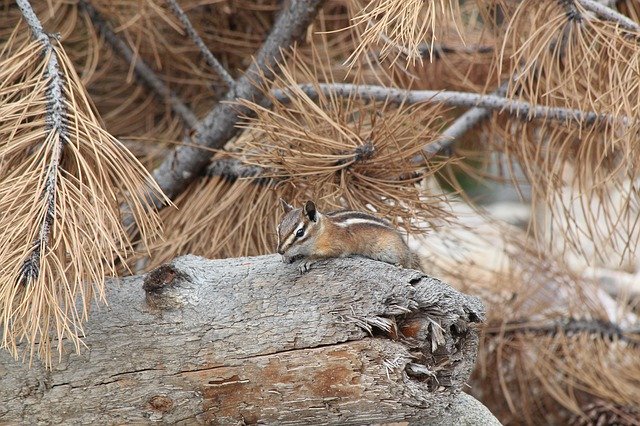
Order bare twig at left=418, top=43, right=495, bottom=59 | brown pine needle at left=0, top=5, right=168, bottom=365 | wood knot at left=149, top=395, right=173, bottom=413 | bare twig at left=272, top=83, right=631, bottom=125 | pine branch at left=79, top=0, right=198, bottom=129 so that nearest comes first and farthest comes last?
1. brown pine needle at left=0, top=5, right=168, bottom=365
2. wood knot at left=149, top=395, right=173, bottom=413
3. bare twig at left=272, top=83, right=631, bottom=125
4. pine branch at left=79, top=0, right=198, bottom=129
5. bare twig at left=418, top=43, right=495, bottom=59

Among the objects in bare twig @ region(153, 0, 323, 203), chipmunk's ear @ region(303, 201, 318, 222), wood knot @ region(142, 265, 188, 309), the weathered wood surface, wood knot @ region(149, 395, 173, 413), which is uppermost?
bare twig @ region(153, 0, 323, 203)

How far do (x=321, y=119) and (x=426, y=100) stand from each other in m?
0.24

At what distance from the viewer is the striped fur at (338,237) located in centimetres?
157

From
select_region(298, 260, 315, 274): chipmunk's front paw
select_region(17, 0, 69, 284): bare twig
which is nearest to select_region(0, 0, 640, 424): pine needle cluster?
select_region(17, 0, 69, 284): bare twig

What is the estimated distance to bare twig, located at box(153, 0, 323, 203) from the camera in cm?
195

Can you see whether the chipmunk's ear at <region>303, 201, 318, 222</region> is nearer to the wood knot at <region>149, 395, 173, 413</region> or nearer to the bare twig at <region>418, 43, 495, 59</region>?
the wood knot at <region>149, 395, 173, 413</region>

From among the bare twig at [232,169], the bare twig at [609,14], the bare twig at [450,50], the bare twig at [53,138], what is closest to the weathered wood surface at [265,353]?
the bare twig at [53,138]

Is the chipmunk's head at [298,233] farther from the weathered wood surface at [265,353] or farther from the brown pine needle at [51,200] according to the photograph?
the brown pine needle at [51,200]

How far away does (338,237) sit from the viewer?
5.37 ft

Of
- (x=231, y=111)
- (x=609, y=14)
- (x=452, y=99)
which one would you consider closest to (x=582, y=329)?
(x=452, y=99)

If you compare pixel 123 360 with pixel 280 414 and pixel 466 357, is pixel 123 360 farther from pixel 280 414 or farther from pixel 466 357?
pixel 466 357

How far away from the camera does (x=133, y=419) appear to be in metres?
1.51

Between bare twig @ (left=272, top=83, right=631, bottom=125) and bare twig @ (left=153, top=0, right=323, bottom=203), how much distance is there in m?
0.07

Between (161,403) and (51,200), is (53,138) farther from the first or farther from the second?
(161,403)
